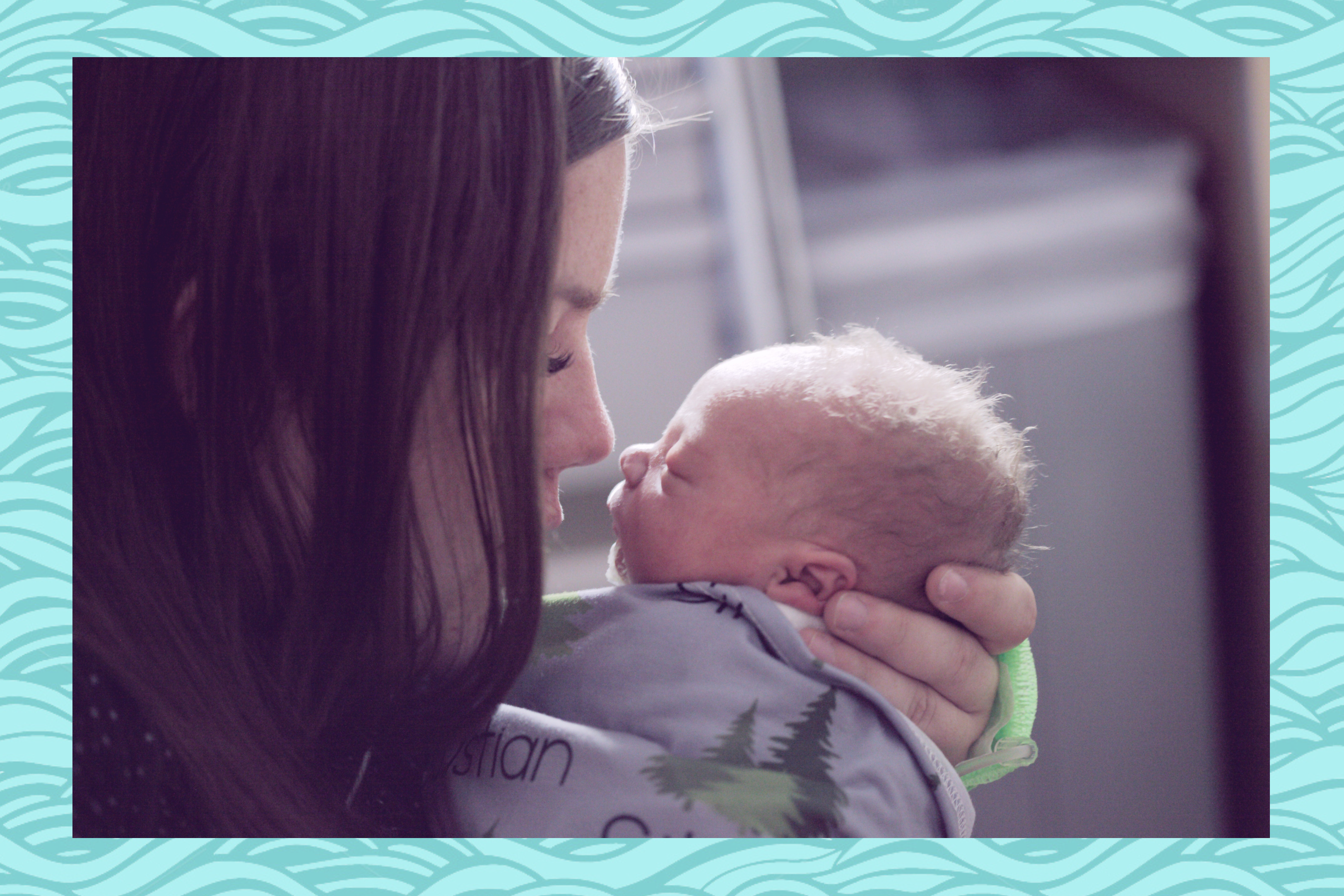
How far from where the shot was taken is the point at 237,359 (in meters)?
0.68

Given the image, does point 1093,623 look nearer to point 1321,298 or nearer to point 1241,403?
point 1241,403

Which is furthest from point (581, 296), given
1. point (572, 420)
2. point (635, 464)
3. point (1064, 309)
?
point (1064, 309)

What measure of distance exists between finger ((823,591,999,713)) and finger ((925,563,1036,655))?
2 cm

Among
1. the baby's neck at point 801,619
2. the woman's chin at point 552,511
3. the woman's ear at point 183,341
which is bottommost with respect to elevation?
the baby's neck at point 801,619

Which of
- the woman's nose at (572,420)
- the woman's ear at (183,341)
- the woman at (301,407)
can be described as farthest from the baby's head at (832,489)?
the woman's ear at (183,341)

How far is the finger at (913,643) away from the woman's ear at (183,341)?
60cm

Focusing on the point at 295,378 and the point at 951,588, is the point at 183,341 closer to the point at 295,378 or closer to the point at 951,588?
the point at 295,378

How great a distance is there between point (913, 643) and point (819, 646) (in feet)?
0.30

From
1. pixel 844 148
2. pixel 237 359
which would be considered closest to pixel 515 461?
pixel 237 359

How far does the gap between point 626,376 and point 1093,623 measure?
2.82ft

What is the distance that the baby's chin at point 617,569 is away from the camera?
3.35 feet

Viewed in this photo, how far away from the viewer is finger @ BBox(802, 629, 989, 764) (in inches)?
34.4

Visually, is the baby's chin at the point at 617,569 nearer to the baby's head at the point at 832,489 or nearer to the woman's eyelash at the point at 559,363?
the baby's head at the point at 832,489

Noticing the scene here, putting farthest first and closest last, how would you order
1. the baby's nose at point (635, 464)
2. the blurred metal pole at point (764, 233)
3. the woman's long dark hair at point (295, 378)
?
the blurred metal pole at point (764, 233)
the baby's nose at point (635, 464)
the woman's long dark hair at point (295, 378)
